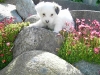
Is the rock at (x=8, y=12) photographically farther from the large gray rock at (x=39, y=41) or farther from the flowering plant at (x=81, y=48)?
the flowering plant at (x=81, y=48)

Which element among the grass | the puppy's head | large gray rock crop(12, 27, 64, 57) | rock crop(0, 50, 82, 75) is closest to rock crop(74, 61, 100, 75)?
rock crop(0, 50, 82, 75)

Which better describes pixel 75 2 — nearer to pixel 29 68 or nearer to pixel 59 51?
pixel 59 51

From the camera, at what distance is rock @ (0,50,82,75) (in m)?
4.88

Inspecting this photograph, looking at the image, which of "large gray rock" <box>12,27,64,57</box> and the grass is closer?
"large gray rock" <box>12,27,64,57</box>

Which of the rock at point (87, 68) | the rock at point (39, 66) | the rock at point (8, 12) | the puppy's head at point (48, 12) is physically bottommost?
the rock at point (87, 68)

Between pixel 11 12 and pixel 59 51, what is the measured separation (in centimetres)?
364

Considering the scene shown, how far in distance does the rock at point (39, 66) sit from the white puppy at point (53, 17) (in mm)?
1025

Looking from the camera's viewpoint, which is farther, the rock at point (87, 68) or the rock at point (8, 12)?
the rock at point (8, 12)

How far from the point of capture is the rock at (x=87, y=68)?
5500mm

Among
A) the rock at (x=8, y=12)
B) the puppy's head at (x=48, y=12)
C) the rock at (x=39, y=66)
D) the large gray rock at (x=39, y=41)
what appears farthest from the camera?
the rock at (x=8, y=12)

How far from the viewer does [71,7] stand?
10.0 m

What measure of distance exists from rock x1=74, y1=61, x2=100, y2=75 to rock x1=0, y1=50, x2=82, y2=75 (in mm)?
384

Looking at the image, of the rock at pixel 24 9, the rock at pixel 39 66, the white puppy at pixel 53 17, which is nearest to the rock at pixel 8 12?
the rock at pixel 24 9

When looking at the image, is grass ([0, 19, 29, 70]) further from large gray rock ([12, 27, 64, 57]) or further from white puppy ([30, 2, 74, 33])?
white puppy ([30, 2, 74, 33])
